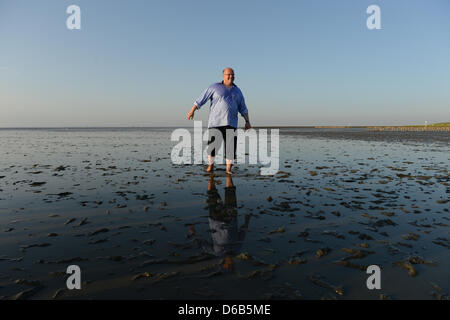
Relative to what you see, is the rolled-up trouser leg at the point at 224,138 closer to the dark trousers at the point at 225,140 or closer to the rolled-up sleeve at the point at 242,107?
the dark trousers at the point at 225,140

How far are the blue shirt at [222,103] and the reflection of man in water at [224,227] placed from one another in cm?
360

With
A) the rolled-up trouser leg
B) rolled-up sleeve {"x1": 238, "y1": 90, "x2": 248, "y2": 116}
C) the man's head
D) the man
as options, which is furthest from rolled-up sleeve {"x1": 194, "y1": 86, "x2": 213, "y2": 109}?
rolled-up sleeve {"x1": 238, "y1": 90, "x2": 248, "y2": 116}

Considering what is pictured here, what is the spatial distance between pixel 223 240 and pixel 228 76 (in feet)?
22.9

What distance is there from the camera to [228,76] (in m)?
9.23

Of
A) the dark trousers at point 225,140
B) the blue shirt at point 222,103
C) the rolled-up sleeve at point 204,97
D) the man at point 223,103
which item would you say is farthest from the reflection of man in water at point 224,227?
the rolled-up sleeve at point 204,97

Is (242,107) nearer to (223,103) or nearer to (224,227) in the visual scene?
(223,103)

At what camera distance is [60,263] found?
3.10 m

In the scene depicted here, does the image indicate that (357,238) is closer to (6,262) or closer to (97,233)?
(97,233)

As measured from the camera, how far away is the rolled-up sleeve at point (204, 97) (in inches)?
375

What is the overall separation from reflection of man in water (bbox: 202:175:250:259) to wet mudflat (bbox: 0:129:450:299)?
2 centimetres

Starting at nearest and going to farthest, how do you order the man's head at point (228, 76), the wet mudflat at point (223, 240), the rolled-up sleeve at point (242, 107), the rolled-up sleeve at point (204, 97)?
the wet mudflat at point (223, 240)
the man's head at point (228, 76)
the rolled-up sleeve at point (204, 97)
the rolled-up sleeve at point (242, 107)

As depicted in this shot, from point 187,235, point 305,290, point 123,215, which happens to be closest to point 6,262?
point 123,215

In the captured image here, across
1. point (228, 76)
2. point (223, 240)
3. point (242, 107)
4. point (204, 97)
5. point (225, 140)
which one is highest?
point (228, 76)

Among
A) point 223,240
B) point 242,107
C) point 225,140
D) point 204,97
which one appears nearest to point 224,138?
point 225,140
